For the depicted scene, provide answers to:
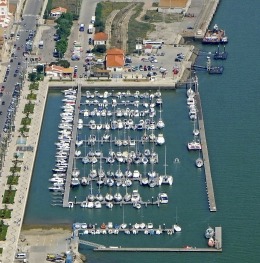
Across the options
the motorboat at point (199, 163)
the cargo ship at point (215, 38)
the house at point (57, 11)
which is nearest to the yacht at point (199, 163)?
the motorboat at point (199, 163)

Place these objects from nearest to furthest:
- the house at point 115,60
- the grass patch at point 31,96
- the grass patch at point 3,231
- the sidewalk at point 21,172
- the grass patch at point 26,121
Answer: the sidewalk at point 21,172 < the grass patch at point 3,231 < the grass patch at point 26,121 < the grass patch at point 31,96 < the house at point 115,60

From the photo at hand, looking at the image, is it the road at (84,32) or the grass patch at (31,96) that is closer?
the grass patch at (31,96)

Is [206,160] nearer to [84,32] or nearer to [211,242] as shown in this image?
[211,242]

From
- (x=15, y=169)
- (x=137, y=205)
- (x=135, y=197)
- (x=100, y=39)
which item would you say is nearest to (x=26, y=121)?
(x=15, y=169)

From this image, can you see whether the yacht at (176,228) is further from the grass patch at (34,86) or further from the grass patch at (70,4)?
the grass patch at (70,4)

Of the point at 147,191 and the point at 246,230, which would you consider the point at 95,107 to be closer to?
the point at 147,191
